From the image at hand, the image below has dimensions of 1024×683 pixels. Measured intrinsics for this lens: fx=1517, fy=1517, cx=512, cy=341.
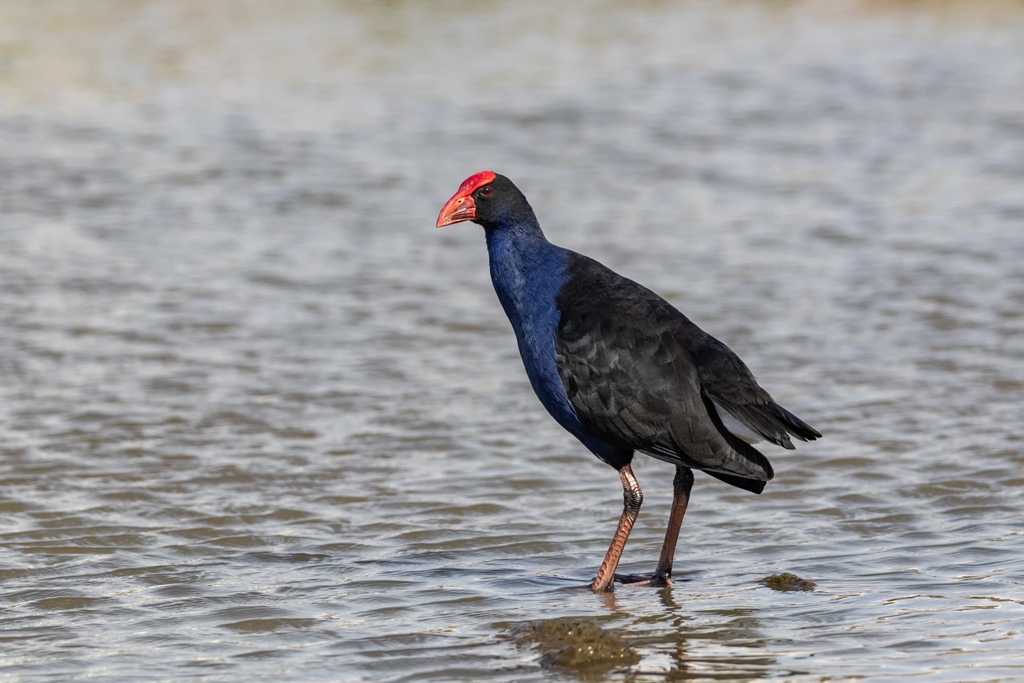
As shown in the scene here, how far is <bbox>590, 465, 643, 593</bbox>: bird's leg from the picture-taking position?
6012 mm

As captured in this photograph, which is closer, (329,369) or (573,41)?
(329,369)

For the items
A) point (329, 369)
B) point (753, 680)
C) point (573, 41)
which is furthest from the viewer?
point (573, 41)

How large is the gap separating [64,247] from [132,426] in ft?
13.7

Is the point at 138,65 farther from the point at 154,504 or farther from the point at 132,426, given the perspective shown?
the point at 154,504

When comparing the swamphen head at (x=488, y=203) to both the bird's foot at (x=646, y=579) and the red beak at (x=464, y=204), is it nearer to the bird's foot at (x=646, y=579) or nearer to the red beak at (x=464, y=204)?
the red beak at (x=464, y=204)

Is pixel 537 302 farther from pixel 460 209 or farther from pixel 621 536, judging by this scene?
pixel 621 536

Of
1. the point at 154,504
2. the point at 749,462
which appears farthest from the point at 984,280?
the point at 154,504

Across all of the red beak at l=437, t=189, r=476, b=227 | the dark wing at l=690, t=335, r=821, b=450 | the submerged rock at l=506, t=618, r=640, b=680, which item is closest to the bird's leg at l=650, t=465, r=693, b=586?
the dark wing at l=690, t=335, r=821, b=450

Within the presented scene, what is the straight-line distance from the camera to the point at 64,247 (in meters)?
12.1

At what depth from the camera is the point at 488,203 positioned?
6.30m

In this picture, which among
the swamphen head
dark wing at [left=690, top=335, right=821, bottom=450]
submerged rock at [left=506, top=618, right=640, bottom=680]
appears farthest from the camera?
the swamphen head

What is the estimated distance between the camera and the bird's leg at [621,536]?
601 cm

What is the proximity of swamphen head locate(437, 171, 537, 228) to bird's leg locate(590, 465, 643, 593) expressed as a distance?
1149mm

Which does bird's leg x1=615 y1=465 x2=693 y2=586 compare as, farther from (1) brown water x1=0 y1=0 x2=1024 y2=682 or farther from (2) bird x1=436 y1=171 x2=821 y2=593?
(1) brown water x1=0 y1=0 x2=1024 y2=682
